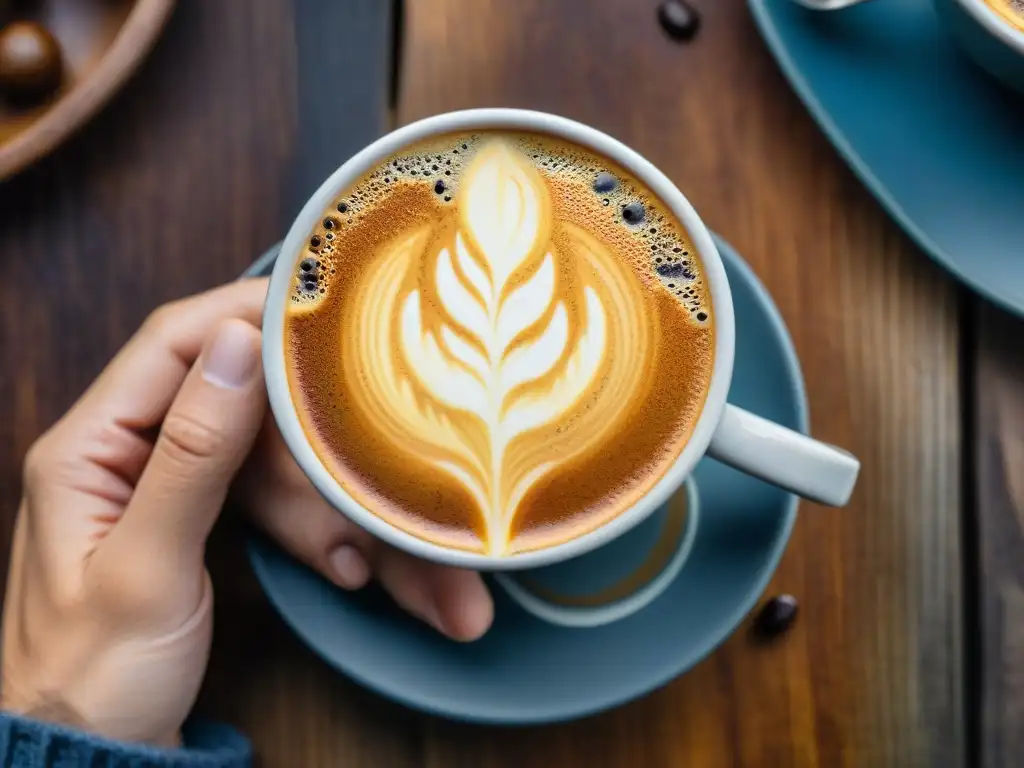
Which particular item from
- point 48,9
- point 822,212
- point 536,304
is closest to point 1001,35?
point 822,212

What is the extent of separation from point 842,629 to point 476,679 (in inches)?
14.5

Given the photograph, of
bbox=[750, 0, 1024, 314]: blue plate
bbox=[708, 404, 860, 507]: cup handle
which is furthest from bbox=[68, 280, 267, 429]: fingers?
bbox=[750, 0, 1024, 314]: blue plate

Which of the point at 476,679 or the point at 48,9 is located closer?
the point at 476,679

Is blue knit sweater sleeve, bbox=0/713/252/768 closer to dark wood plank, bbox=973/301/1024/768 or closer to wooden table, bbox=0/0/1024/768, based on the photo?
wooden table, bbox=0/0/1024/768

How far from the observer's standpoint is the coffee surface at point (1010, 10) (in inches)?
32.6

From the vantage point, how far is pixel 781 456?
27.4 inches

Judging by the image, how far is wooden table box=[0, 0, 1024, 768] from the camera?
3.01ft

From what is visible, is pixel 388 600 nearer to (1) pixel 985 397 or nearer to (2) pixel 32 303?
(2) pixel 32 303

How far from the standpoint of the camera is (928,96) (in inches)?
34.8

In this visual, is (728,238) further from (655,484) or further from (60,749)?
(60,749)

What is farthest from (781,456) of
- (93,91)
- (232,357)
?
(93,91)

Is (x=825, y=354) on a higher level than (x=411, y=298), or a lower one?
lower

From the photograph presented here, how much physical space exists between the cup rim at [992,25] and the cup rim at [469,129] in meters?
0.33

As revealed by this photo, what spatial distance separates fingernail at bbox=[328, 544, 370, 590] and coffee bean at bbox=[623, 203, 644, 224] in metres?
0.37
